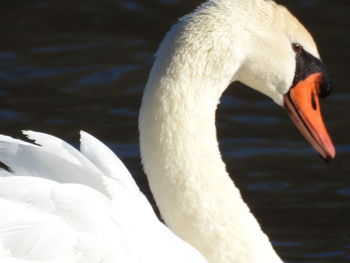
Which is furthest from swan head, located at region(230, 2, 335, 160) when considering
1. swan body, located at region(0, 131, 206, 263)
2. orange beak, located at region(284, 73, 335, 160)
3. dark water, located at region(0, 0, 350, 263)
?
dark water, located at region(0, 0, 350, 263)

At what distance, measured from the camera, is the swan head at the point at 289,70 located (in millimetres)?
5723

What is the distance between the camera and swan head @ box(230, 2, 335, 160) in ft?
18.8

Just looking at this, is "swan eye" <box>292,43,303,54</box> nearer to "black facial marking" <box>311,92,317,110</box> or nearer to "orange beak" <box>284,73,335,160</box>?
"orange beak" <box>284,73,335,160</box>

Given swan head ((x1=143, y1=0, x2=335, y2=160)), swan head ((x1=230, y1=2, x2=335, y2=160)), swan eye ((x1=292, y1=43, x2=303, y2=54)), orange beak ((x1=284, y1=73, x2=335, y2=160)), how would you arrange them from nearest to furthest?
1. swan head ((x1=143, y1=0, x2=335, y2=160))
2. swan head ((x1=230, y1=2, x2=335, y2=160))
3. swan eye ((x1=292, y1=43, x2=303, y2=54))
4. orange beak ((x1=284, y1=73, x2=335, y2=160))

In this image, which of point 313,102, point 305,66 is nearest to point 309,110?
point 313,102

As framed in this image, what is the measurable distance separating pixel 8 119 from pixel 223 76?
148 inches

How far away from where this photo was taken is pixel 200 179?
5.77 m

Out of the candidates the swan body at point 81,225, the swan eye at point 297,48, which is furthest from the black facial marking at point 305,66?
the swan body at point 81,225

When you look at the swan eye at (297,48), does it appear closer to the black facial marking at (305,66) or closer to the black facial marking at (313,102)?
the black facial marking at (305,66)

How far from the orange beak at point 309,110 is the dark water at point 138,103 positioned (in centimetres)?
150

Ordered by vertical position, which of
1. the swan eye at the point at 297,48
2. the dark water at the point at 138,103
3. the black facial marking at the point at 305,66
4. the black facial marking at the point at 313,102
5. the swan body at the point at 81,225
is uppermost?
the swan eye at the point at 297,48

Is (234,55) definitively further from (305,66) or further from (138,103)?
(138,103)

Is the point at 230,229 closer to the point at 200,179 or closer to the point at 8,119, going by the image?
the point at 200,179

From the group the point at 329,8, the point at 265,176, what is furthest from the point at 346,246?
the point at 329,8
